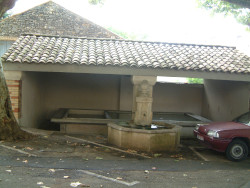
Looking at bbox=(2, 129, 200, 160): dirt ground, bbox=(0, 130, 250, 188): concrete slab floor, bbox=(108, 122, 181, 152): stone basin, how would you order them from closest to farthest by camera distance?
bbox=(0, 130, 250, 188): concrete slab floor
bbox=(2, 129, 200, 160): dirt ground
bbox=(108, 122, 181, 152): stone basin

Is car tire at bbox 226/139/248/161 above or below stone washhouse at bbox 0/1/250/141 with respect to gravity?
below

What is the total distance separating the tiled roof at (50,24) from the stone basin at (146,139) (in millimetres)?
12895

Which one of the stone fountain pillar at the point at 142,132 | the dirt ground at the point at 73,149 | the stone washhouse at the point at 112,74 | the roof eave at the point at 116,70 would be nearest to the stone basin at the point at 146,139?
the stone fountain pillar at the point at 142,132

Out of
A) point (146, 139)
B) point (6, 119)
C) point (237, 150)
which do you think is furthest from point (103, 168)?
point (237, 150)

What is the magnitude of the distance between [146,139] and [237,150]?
264 cm

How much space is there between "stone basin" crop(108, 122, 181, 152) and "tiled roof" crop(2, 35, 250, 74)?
226 centimetres

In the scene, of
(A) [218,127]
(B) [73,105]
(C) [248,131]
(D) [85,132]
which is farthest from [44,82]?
(C) [248,131]

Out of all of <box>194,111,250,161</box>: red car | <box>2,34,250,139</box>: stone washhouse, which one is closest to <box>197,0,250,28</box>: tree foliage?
<box>2,34,250,139</box>: stone washhouse

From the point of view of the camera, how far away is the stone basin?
8.23 meters

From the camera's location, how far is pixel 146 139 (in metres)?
8.22

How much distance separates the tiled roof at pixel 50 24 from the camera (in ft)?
62.0

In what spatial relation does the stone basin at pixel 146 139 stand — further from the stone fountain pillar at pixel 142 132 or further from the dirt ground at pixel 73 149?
the dirt ground at pixel 73 149

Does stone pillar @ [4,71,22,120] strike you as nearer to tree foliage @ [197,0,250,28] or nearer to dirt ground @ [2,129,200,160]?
dirt ground @ [2,129,200,160]

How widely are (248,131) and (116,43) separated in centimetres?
643
